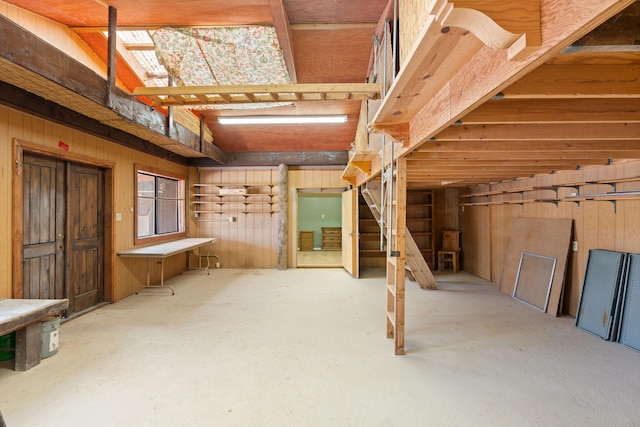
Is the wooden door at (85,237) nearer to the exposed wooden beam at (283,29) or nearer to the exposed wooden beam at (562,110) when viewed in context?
the exposed wooden beam at (283,29)

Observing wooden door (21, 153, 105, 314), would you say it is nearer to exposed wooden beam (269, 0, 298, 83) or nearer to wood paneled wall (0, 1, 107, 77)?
wood paneled wall (0, 1, 107, 77)

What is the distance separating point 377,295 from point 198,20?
A: 14.2 feet

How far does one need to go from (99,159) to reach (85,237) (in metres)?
1.10

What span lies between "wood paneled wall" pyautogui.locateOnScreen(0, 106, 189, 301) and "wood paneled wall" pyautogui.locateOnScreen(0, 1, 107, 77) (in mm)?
841

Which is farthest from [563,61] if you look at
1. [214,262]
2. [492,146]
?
[214,262]

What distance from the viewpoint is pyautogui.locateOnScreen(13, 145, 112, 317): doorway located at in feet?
10.1

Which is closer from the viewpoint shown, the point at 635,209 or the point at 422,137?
the point at 422,137

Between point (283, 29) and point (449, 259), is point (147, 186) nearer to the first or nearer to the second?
point (283, 29)

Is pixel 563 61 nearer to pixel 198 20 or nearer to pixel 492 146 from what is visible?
pixel 492 146

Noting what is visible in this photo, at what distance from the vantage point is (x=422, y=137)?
84.1 inches

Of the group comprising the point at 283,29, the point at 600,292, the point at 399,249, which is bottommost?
the point at 600,292

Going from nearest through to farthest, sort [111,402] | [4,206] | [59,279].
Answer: [111,402]
[4,206]
[59,279]

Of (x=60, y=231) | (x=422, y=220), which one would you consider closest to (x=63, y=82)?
(x=60, y=231)

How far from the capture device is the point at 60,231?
3.55 m
